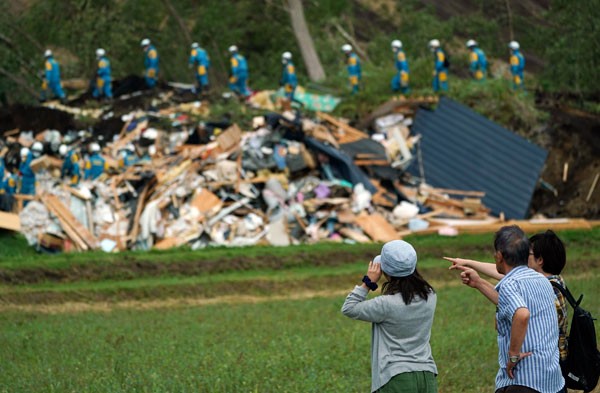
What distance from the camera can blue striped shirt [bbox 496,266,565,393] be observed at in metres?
7.14

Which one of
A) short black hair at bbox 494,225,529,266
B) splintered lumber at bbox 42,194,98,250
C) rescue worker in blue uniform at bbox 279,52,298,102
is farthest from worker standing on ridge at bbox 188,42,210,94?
short black hair at bbox 494,225,529,266

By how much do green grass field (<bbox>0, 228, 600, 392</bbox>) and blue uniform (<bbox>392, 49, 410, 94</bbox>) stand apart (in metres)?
9.88

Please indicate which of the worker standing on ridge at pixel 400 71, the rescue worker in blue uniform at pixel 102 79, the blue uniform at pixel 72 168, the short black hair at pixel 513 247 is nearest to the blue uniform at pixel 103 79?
the rescue worker in blue uniform at pixel 102 79

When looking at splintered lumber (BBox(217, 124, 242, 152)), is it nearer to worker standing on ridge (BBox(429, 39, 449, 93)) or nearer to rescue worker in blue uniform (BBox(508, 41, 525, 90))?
worker standing on ridge (BBox(429, 39, 449, 93))

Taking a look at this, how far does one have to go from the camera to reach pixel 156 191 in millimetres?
26922

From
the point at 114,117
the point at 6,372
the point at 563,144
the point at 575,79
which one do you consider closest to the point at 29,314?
the point at 6,372

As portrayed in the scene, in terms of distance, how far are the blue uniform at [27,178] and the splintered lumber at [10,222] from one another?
5.40ft

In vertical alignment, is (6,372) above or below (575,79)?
above

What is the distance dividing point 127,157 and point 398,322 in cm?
2230

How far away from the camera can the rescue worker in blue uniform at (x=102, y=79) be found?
34250mm

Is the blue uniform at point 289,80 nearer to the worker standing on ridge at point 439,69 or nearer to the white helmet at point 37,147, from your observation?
the worker standing on ridge at point 439,69

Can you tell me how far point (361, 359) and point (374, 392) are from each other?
16.7 feet

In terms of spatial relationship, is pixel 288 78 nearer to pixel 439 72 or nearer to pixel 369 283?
pixel 439 72

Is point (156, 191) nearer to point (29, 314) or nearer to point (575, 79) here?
point (29, 314)
